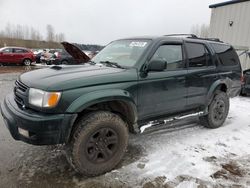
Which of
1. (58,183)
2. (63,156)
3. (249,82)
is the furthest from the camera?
(249,82)

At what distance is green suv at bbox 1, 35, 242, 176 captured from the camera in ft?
8.68

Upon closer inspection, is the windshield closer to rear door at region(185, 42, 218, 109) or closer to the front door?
the front door

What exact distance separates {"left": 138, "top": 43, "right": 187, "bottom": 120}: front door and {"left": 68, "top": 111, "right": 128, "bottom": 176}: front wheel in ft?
1.68

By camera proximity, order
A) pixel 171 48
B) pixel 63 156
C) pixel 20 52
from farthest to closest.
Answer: pixel 20 52 → pixel 171 48 → pixel 63 156

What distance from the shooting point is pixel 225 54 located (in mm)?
5062

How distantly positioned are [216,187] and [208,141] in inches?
59.0

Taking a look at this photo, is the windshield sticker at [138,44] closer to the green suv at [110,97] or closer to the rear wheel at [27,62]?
the green suv at [110,97]

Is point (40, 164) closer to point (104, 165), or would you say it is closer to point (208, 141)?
point (104, 165)

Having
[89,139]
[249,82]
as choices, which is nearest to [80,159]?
[89,139]

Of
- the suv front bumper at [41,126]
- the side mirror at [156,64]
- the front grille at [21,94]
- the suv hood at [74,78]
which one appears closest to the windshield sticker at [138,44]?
the side mirror at [156,64]

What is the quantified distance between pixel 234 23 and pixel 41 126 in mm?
10927

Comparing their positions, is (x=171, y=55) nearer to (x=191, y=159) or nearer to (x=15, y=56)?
(x=191, y=159)

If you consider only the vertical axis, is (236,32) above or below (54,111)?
above

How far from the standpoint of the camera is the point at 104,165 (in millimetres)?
3082
